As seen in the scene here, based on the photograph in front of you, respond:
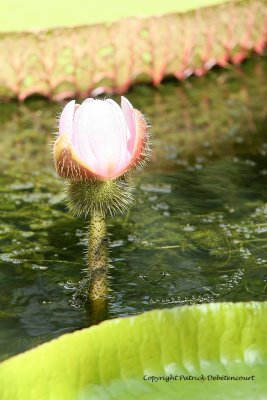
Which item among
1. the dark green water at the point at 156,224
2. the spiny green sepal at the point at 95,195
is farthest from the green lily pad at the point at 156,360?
the dark green water at the point at 156,224

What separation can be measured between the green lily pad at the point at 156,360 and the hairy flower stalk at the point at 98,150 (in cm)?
25

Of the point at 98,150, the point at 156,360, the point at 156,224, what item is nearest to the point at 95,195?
the point at 98,150

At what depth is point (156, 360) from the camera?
4.83ft

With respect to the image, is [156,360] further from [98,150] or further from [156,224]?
[156,224]

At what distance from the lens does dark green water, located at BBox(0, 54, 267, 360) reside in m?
1.98

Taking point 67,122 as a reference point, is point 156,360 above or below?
below

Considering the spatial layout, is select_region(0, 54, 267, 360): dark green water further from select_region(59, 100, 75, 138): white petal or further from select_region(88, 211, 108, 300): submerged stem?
select_region(59, 100, 75, 138): white petal

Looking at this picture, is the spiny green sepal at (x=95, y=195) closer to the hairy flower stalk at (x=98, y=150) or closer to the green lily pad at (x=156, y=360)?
the hairy flower stalk at (x=98, y=150)

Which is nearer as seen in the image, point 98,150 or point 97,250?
point 98,150

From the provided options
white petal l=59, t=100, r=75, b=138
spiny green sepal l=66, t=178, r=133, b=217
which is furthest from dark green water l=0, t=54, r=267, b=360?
white petal l=59, t=100, r=75, b=138

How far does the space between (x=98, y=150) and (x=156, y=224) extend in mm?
860

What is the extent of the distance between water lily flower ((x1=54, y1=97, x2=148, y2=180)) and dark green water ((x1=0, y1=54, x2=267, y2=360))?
37cm

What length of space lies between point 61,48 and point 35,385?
2437 millimetres

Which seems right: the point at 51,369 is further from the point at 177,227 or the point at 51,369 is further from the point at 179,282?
the point at 177,227
